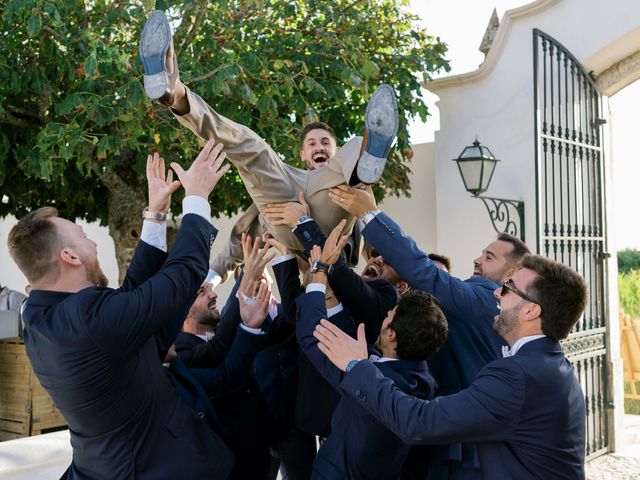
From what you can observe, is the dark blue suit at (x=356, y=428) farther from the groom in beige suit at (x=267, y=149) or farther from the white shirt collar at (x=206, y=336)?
the white shirt collar at (x=206, y=336)

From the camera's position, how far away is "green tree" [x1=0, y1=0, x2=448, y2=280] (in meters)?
5.66

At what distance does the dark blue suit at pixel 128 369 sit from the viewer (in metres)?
2.22

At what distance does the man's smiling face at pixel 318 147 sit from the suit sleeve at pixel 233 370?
4.16 feet

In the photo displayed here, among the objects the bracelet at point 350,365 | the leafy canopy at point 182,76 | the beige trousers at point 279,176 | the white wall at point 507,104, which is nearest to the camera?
the bracelet at point 350,365

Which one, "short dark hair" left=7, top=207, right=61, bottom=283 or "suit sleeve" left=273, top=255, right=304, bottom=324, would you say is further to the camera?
"suit sleeve" left=273, top=255, right=304, bottom=324

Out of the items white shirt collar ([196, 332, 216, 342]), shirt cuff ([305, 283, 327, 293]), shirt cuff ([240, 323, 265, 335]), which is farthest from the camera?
white shirt collar ([196, 332, 216, 342])

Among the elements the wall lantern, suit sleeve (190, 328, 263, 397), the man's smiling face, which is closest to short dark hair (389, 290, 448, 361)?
suit sleeve (190, 328, 263, 397)

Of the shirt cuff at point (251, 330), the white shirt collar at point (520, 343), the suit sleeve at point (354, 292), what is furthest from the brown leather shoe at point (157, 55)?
the white shirt collar at point (520, 343)

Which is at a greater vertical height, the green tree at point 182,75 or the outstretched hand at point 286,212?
the green tree at point 182,75

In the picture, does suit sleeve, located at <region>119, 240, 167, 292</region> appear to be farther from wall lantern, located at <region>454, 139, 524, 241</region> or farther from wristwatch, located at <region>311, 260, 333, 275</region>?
wall lantern, located at <region>454, 139, 524, 241</region>

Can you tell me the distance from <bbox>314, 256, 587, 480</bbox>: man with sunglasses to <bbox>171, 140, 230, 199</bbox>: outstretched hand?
780mm

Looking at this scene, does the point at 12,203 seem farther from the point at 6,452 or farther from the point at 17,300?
the point at 6,452

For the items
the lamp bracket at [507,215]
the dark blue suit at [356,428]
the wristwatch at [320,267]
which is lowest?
the dark blue suit at [356,428]

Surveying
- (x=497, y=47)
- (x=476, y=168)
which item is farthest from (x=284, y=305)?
(x=497, y=47)
